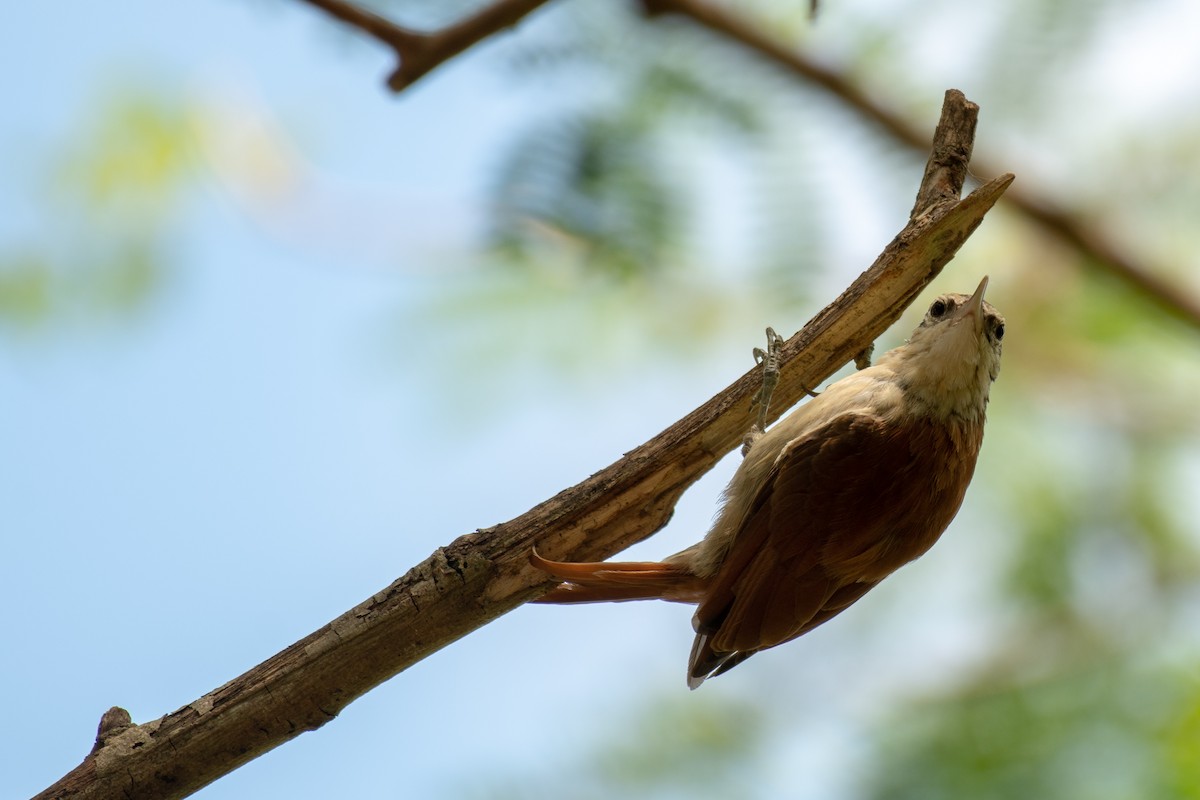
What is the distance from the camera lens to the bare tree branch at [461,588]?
319 cm

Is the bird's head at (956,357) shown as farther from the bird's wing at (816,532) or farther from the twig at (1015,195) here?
the twig at (1015,195)

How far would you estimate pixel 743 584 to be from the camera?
147 inches

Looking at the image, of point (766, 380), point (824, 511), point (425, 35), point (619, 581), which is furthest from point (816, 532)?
point (425, 35)

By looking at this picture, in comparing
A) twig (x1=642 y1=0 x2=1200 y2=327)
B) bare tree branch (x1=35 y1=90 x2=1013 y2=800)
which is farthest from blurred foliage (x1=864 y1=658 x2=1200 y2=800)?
bare tree branch (x1=35 y1=90 x2=1013 y2=800)

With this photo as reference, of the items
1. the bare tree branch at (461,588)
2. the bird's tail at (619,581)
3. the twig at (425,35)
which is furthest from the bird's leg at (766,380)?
the twig at (425,35)

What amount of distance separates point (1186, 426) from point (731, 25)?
303 cm

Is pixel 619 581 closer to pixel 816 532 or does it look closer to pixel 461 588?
pixel 461 588

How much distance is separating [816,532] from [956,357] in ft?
2.79

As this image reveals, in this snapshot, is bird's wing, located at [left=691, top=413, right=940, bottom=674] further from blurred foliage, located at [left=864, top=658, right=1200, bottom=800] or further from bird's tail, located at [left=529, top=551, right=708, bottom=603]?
blurred foliage, located at [left=864, top=658, right=1200, bottom=800]

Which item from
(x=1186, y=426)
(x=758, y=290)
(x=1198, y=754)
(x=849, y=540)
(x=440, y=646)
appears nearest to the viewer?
(x=440, y=646)

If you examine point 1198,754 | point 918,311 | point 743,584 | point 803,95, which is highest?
point 803,95

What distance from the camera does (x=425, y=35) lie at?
3.75 m

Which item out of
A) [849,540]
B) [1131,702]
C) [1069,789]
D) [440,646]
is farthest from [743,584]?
[1131,702]

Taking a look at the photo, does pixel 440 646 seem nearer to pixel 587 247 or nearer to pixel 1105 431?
pixel 587 247
